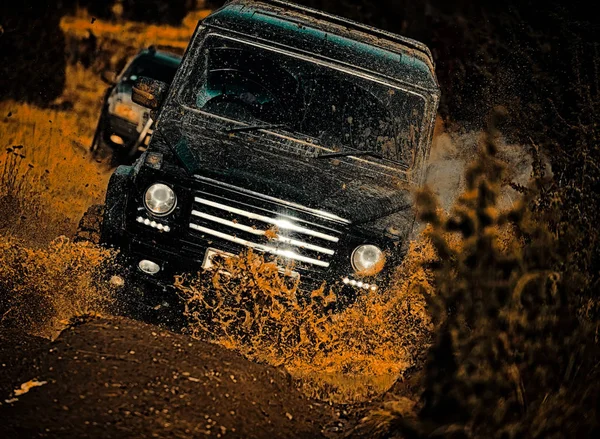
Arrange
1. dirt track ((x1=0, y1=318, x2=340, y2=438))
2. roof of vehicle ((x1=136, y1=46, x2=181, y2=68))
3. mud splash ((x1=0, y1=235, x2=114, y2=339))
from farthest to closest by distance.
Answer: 1. roof of vehicle ((x1=136, y1=46, x2=181, y2=68))
2. mud splash ((x1=0, y1=235, x2=114, y2=339))
3. dirt track ((x1=0, y1=318, x2=340, y2=438))

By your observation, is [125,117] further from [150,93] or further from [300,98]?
[300,98]

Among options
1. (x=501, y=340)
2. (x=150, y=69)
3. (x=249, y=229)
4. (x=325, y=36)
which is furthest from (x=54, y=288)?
(x=150, y=69)

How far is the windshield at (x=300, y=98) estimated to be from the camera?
17.0ft

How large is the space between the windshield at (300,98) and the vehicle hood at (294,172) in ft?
0.50

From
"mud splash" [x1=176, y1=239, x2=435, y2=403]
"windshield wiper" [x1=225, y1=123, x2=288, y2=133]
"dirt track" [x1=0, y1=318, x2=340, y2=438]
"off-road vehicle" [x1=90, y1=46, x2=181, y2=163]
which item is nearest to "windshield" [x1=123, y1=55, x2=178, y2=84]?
"off-road vehicle" [x1=90, y1=46, x2=181, y2=163]

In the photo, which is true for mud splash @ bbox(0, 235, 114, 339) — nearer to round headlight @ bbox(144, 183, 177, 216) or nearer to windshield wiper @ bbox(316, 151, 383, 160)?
round headlight @ bbox(144, 183, 177, 216)

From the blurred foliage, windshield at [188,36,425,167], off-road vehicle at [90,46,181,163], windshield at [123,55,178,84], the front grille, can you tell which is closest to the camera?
the blurred foliage

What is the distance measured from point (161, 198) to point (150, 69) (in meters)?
5.74

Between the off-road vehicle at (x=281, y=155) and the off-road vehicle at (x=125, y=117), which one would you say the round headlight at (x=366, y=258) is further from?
the off-road vehicle at (x=125, y=117)

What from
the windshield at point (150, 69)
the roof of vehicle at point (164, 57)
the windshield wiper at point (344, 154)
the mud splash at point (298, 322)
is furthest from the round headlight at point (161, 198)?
the roof of vehicle at point (164, 57)

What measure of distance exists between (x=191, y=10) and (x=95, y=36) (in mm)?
2815

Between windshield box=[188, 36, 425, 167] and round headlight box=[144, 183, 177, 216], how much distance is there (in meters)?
0.89

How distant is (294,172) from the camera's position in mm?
4812

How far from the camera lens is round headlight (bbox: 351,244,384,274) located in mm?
4582
